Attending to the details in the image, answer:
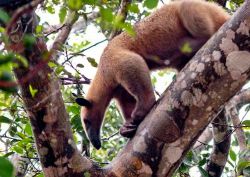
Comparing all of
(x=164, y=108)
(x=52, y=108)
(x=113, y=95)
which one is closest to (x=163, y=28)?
(x=113, y=95)

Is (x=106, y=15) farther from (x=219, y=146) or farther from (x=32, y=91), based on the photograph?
(x=219, y=146)

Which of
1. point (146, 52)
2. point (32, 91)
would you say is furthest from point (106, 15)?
point (146, 52)

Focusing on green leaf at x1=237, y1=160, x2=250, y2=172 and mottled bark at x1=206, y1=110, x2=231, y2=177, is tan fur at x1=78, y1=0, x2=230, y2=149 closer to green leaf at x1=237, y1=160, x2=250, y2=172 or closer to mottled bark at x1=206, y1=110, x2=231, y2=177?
mottled bark at x1=206, y1=110, x2=231, y2=177

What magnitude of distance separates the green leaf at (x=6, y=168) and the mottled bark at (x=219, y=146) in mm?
3179

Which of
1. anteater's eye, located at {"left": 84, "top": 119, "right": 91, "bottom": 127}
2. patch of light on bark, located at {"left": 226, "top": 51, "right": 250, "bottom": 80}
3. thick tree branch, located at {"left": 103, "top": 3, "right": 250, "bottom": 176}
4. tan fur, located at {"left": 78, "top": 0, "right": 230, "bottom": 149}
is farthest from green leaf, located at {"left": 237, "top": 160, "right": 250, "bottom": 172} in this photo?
anteater's eye, located at {"left": 84, "top": 119, "right": 91, "bottom": 127}

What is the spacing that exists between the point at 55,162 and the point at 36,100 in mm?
478

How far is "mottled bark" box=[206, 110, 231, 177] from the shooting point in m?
4.37

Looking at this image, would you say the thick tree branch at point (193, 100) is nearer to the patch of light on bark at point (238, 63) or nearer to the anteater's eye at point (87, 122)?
the patch of light on bark at point (238, 63)

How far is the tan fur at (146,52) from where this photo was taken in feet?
14.9

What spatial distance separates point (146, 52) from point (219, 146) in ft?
4.46

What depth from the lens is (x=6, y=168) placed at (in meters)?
1.38

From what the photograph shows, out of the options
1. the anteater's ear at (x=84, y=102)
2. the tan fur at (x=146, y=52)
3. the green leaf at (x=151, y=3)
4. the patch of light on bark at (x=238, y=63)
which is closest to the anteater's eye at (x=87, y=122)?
the tan fur at (x=146, y=52)

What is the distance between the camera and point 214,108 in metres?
3.25

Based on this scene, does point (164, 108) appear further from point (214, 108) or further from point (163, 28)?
point (163, 28)
